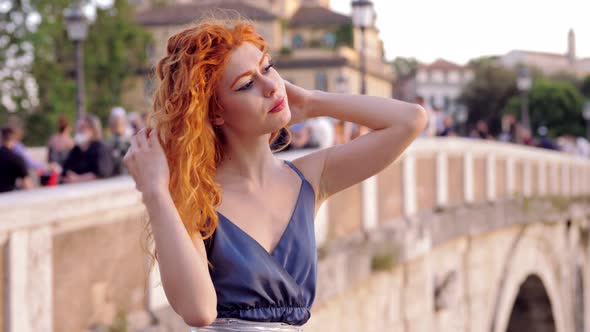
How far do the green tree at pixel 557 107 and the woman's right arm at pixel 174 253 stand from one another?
261ft

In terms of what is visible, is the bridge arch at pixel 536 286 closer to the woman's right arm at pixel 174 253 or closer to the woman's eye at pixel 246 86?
the woman's eye at pixel 246 86

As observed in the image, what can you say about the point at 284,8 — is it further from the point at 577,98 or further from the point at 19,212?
the point at 19,212

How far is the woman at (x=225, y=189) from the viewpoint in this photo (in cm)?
231

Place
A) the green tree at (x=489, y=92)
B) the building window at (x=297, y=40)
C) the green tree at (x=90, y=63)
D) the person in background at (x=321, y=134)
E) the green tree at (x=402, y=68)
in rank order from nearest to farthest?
the person in background at (x=321, y=134), the green tree at (x=90, y=63), the green tree at (x=489, y=92), the building window at (x=297, y=40), the green tree at (x=402, y=68)

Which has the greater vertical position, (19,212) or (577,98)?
(19,212)

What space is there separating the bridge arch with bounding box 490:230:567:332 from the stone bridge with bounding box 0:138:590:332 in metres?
0.04

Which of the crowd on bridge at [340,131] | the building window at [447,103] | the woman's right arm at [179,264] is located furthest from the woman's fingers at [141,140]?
the building window at [447,103]

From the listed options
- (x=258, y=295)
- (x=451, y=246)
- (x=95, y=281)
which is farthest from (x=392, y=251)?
(x=258, y=295)

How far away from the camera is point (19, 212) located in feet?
15.2

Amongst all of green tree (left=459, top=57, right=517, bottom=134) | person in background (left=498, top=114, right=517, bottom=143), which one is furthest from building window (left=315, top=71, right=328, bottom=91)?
person in background (left=498, top=114, right=517, bottom=143)

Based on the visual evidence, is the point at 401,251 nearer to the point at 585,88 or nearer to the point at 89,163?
the point at 89,163

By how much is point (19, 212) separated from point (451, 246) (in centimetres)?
Result: 1087

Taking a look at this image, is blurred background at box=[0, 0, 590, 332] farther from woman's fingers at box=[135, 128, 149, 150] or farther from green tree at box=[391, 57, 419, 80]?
green tree at box=[391, 57, 419, 80]

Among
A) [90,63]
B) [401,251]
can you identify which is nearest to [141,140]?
[401,251]
